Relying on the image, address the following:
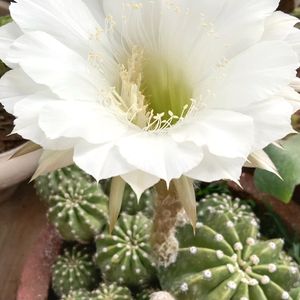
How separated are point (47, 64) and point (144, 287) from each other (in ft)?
0.99

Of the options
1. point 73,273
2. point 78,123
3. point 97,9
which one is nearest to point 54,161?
point 78,123

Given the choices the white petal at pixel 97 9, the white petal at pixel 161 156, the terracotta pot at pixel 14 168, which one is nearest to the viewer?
the white petal at pixel 161 156

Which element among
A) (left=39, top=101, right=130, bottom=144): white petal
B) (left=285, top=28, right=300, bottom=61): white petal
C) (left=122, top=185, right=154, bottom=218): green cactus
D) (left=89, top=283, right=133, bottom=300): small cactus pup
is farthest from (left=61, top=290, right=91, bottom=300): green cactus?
(left=285, top=28, right=300, bottom=61): white petal

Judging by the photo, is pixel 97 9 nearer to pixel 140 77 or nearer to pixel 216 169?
pixel 140 77

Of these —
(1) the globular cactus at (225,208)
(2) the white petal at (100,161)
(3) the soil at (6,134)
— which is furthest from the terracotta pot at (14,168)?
(2) the white petal at (100,161)

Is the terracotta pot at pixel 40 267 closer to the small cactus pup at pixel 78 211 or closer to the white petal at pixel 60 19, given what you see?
the small cactus pup at pixel 78 211

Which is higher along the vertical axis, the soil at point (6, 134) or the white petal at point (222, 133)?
the white petal at point (222, 133)

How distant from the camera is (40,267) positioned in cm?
68

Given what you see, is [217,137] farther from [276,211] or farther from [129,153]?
[276,211]

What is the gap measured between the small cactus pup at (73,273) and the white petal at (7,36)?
0.94 feet

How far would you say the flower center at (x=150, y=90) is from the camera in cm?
53

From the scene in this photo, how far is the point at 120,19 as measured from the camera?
493 mm

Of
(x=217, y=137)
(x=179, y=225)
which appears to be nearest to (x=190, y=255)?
(x=179, y=225)

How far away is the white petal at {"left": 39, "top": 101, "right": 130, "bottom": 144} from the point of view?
399 millimetres
